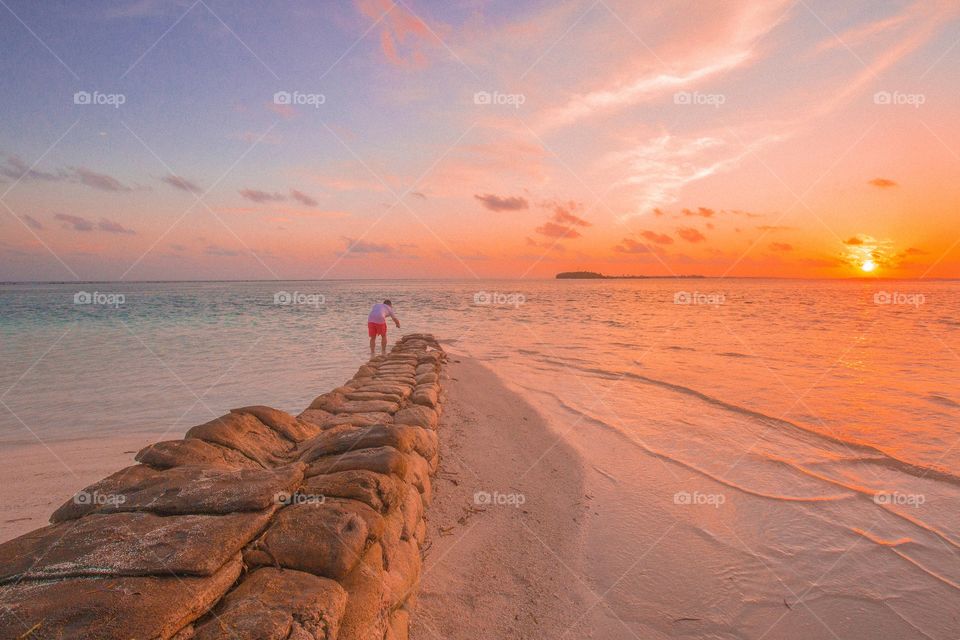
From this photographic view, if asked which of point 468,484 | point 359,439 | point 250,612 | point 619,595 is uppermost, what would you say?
point 359,439

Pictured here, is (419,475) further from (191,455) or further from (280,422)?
(191,455)

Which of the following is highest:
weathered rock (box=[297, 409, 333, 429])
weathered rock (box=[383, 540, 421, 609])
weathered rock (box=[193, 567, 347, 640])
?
weathered rock (box=[297, 409, 333, 429])

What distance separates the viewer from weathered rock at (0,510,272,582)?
2.21m

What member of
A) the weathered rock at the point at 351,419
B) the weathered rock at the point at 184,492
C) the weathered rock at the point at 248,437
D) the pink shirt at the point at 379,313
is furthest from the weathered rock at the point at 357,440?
the pink shirt at the point at 379,313

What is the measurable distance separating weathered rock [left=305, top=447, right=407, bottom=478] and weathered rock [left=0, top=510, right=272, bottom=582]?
946 mm

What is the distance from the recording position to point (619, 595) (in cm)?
378

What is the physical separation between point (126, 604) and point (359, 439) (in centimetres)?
234

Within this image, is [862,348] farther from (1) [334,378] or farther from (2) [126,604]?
(2) [126,604]

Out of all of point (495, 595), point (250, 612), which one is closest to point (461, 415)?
point (495, 595)

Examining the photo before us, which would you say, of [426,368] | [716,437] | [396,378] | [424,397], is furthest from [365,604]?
[426,368]

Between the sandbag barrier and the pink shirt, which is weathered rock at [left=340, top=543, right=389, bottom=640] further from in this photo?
the pink shirt

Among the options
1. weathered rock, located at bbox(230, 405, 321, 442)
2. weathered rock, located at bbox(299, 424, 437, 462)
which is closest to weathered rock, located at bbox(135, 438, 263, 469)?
weathered rock, located at bbox(299, 424, 437, 462)

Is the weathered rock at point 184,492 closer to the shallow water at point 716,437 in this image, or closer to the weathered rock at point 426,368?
the shallow water at point 716,437

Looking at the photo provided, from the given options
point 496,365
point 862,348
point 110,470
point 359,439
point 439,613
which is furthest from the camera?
point 862,348
